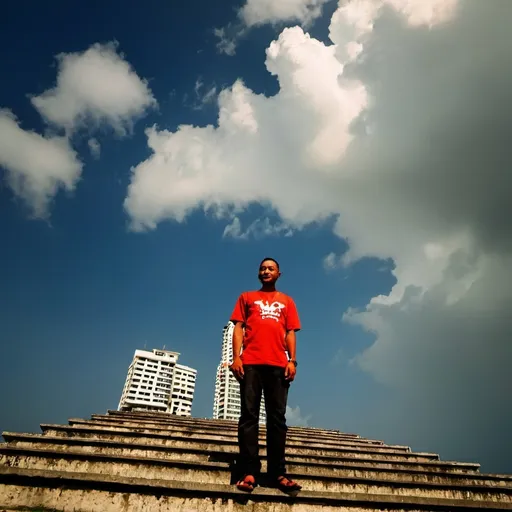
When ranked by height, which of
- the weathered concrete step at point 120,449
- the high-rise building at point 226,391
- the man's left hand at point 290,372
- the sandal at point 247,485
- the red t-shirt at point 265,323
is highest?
the high-rise building at point 226,391

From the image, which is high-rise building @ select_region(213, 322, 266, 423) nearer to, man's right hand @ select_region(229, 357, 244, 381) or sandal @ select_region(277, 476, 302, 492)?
man's right hand @ select_region(229, 357, 244, 381)

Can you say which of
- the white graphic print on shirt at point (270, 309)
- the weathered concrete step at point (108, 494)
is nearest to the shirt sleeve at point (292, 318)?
the white graphic print on shirt at point (270, 309)

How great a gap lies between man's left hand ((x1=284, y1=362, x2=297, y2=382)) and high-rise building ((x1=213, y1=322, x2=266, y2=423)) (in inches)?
4764

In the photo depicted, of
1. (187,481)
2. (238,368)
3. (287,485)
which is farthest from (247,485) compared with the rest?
(238,368)

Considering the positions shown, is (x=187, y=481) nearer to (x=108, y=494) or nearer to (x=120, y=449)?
(x=108, y=494)

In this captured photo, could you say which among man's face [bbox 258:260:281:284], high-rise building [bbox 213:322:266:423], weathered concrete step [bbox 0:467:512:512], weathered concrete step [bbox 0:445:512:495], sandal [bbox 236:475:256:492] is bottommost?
weathered concrete step [bbox 0:467:512:512]

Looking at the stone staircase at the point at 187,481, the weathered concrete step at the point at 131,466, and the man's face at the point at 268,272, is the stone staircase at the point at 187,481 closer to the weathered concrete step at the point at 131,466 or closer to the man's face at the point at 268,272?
the weathered concrete step at the point at 131,466

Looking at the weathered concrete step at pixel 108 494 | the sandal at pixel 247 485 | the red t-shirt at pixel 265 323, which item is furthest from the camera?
the red t-shirt at pixel 265 323

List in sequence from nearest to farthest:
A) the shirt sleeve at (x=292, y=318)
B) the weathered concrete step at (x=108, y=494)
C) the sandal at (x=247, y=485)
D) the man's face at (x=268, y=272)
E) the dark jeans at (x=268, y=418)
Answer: the weathered concrete step at (x=108, y=494)
the sandal at (x=247, y=485)
the dark jeans at (x=268, y=418)
the shirt sleeve at (x=292, y=318)
the man's face at (x=268, y=272)

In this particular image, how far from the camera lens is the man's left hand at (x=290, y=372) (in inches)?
138

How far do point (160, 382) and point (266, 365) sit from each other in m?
130

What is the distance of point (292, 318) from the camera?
3.96 meters

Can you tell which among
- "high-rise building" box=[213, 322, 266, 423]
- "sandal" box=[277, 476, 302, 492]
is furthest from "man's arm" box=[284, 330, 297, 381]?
"high-rise building" box=[213, 322, 266, 423]

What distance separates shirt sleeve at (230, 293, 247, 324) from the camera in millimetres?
3934
